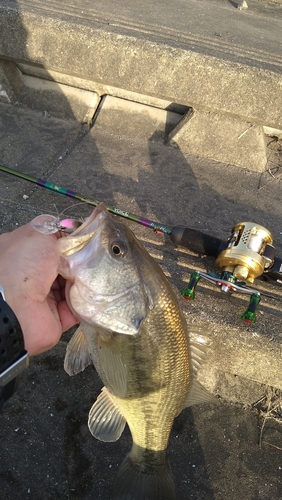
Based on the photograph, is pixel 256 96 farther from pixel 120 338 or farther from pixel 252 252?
pixel 120 338

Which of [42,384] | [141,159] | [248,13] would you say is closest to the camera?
[42,384]

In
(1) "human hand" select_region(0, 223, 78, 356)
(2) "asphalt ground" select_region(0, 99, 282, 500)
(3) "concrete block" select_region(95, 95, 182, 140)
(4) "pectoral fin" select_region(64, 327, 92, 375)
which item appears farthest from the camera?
(3) "concrete block" select_region(95, 95, 182, 140)

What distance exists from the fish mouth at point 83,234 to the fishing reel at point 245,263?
75 cm

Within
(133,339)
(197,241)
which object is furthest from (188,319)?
(133,339)

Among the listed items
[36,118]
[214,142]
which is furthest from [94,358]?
[36,118]

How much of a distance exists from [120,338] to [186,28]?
132 inches

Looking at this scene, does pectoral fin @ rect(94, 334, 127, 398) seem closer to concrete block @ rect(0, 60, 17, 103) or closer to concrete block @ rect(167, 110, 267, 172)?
concrete block @ rect(167, 110, 267, 172)

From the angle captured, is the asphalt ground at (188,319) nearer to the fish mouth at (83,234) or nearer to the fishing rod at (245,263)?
the fishing rod at (245,263)

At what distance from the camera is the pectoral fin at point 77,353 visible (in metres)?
2.09

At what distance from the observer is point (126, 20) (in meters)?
3.85

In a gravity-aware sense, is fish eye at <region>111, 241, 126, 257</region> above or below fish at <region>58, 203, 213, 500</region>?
above

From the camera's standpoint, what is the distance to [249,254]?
230cm

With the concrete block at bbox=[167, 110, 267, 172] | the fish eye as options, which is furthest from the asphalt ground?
the fish eye

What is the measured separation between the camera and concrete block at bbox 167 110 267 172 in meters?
3.62
